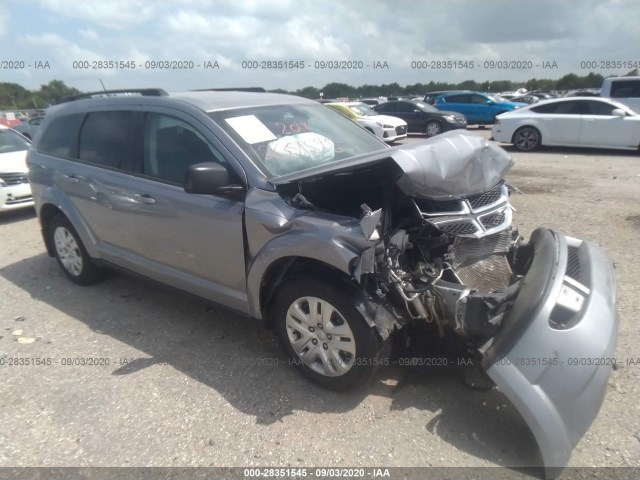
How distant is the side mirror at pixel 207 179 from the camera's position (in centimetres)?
268

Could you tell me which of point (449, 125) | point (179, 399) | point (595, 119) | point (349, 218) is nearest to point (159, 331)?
point (179, 399)

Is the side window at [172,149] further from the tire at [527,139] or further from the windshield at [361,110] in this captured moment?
the windshield at [361,110]

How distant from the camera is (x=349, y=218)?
2.62m

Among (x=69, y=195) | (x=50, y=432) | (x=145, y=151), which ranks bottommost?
(x=50, y=432)

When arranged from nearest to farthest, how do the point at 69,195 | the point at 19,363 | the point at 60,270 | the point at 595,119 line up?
the point at 19,363, the point at 69,195, the point at 60,270, the point at 595,119

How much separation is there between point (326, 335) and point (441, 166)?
1224mm

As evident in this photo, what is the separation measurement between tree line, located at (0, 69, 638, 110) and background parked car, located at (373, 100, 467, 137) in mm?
3776

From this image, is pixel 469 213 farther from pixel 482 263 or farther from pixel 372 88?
pixel 372 88

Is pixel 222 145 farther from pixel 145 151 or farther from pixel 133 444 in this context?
pixel 133 444

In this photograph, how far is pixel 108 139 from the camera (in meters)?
3.81

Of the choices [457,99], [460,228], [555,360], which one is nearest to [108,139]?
[460,228]

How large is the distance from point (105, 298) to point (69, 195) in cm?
103

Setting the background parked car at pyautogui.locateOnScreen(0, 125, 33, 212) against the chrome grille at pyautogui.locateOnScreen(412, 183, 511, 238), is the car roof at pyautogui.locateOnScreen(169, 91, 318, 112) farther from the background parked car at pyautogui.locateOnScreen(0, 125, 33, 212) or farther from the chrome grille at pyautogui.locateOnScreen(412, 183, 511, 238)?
the background parked car at pyautogui.locateOnScreen(0, 125, 33, 212)

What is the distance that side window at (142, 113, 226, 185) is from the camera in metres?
3.12
